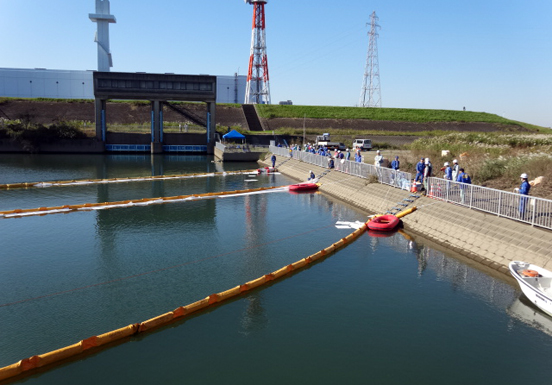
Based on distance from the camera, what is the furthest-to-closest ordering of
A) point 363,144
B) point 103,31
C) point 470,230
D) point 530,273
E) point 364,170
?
point 103,31
point 363,144
point 364,170
point 470,230
point 530,273

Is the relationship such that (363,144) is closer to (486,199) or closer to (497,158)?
(497,158)

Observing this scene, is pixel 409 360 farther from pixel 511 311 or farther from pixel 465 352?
pixel 511 311

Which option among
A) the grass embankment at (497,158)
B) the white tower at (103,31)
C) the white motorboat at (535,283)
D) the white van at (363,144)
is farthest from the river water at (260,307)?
the white tower at (103,31)

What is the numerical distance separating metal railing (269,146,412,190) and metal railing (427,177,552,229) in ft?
9.74

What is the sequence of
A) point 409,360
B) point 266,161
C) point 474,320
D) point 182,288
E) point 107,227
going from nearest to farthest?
1. point 409,360
2. point 474,320
3. point 182,288
4. point 107,227
5. point 266,161

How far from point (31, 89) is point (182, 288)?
105 meters

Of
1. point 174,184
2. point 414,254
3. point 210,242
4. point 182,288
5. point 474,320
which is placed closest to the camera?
point 474,320

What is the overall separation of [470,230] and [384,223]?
4.89 m

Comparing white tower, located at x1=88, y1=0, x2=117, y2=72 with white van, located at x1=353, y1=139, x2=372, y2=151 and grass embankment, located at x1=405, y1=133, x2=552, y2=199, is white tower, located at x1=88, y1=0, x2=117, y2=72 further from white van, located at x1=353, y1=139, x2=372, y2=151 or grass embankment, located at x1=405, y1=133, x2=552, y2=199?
grass embankment, located at x1=405, y1=133, x2=552, y2=199

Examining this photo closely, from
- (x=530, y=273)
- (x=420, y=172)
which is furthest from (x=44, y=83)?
(x=530, y=273)

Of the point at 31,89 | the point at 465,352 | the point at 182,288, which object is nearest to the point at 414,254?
the point at 465,352

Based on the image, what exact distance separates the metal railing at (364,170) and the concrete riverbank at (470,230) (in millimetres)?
492

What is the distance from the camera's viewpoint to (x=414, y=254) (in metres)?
20.3

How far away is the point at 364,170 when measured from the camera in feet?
112
